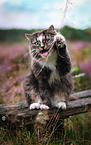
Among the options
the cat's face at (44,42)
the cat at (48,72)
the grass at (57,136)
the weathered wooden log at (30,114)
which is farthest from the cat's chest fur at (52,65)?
the grass at (57,136)

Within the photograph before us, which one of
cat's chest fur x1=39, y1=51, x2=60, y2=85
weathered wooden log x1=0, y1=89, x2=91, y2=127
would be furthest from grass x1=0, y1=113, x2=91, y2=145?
cat's chest fur x1=39, y1=51, x2=60, y2=85

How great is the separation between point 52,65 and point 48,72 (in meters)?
0.13

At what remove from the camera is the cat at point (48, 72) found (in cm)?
212

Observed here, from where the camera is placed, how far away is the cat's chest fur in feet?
7.43

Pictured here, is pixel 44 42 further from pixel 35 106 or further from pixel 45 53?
pixel 35 106

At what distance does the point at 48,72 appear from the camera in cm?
236

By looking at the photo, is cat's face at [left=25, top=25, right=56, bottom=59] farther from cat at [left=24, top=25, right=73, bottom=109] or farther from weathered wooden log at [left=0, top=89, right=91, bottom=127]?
weathered wooden log at [left=0, top=89, right=91, bottom=127]

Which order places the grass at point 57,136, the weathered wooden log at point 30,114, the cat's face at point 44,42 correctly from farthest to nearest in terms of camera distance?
the weathered wooden log at point 30,114 → the cat's face at point 44,42 → the grass at point 57,136

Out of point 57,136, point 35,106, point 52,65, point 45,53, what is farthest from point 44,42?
point 57,136

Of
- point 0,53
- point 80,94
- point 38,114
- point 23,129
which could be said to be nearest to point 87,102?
point 80,94

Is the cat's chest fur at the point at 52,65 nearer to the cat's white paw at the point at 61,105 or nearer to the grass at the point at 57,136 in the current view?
the cat's white paw at the point at 61,105

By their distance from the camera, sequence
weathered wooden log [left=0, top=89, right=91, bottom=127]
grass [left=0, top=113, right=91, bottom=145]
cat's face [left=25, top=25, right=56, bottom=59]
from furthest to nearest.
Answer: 1. weathered wooden log [left=0, top=89, right=91, bottom=127]
2. cat's face [left=25, top=25, right=56, bottom=59]
3. grass [left=0, top=113, right=91, bottom=145]

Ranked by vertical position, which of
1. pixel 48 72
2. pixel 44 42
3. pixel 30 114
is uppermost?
pixel 44 42

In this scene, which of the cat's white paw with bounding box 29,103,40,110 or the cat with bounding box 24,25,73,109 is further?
the cat's white paw with bounding box 29,103,40,110
